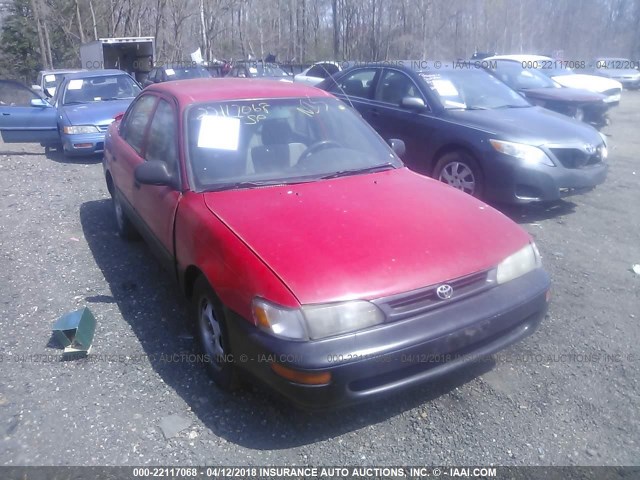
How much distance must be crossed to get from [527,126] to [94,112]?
705cm

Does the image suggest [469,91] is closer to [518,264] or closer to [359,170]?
[359,170]

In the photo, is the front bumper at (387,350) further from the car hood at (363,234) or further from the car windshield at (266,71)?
the car windshield at (266,71)

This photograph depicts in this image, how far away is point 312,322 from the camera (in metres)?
2.49

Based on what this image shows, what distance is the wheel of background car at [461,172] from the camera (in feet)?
19.6

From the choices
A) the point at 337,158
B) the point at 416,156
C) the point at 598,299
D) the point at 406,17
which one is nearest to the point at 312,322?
the point at 337,158

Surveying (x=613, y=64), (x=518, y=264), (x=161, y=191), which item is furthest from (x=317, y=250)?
(x=613, y=64)

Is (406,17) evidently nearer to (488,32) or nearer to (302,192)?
(488,32)

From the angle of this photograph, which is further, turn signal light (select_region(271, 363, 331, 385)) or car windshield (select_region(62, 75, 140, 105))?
car windshield (select_region(62, 75, 140, 105))

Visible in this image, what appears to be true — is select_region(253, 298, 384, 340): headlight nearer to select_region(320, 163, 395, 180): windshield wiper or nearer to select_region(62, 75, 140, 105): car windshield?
select_region(320, 163, 395, 180): windshield wiper

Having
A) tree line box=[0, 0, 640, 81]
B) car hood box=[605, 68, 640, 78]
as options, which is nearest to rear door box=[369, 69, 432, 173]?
tree line box=[0, 0, 640, 81]

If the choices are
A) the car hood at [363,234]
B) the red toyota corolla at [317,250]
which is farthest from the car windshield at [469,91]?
the car hood at [363,234]

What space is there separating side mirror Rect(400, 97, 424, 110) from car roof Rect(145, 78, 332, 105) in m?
2.29

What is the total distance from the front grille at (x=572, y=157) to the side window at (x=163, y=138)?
3.90 m

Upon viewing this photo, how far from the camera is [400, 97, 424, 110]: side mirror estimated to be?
6.46 metres
